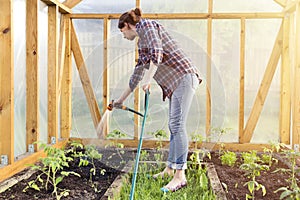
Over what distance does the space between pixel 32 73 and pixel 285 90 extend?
2761 mm

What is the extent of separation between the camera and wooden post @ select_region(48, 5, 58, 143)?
173 inches

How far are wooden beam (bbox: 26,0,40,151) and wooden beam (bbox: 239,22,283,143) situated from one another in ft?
7.76

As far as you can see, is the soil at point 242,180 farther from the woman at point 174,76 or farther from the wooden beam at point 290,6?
the wooden beam at point 290,6

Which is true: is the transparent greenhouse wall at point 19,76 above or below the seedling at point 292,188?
above

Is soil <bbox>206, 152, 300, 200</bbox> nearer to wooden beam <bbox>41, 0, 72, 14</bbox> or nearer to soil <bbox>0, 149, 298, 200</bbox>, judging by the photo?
soil <bbox>0, 149, 298, 200</bbox>

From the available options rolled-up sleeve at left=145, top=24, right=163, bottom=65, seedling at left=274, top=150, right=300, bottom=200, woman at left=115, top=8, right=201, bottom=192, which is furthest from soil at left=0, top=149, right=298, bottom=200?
rolled-up sleeve at left=145, top=24, right=163, bottom=65

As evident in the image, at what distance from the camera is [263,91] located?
480 centimetres

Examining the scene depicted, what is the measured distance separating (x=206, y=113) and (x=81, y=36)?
1749mm

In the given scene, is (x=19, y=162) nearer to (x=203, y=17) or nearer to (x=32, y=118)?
(x=32, y=118)

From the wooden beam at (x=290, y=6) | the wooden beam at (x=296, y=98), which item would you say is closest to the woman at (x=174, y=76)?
the wooden beam at (x=296, y=98)

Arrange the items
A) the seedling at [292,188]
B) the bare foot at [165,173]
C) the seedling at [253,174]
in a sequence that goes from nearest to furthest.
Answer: the seedling at [292,188], the seedling at [253,174], the bare foot at [165,173]

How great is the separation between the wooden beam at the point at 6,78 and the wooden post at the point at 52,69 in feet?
3.92

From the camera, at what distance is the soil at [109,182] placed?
110 inches

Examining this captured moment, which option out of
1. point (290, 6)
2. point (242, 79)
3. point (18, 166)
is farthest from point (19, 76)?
point (290, 6)
